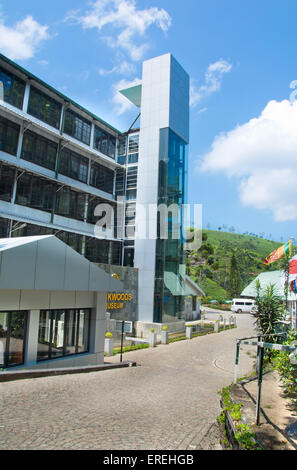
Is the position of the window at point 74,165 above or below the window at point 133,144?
below

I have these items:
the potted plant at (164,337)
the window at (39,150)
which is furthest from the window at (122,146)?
the potted plant at (164,337)

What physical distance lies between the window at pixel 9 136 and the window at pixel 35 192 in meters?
1.98

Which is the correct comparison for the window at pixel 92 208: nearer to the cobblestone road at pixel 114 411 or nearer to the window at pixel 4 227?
the window at pixel 4 227

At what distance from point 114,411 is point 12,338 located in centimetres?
583

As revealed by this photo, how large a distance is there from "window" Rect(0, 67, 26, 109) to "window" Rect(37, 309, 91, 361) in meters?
17.0

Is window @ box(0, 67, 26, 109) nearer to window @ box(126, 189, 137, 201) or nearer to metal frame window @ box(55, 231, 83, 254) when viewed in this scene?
metal frame window @ box(55, 231, 83, 254)

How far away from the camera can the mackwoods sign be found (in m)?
25.6

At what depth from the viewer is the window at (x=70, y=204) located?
90.1 ft

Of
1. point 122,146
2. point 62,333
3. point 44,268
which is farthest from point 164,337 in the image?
point 122,146

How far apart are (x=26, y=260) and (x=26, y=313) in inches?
98.7

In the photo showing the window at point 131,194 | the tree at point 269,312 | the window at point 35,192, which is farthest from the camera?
the window at point 131,194

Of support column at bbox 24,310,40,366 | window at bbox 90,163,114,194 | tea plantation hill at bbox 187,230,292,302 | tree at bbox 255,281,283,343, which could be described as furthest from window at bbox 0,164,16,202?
tea plantation hill at bbox 187,230,292,302
